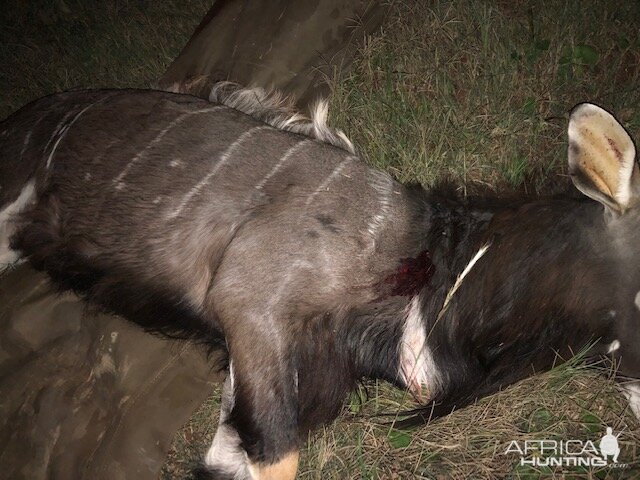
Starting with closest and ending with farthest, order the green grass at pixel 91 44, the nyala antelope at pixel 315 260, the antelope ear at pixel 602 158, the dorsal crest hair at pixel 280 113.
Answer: the antelope ear at pixel 602 158 < the nyala antelope at pixel 315 260 < the dorsal crest hair at pixel 280 113 < the green grass at pixel 91 44

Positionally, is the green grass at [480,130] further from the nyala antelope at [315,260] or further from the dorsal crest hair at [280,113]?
the dorsal crest hair at [280,113]

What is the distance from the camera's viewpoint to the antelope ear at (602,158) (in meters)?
A: 1.82

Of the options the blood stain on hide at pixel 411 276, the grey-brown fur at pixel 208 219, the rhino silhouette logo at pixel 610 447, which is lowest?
the rhino silhouette logo at pixel 610 447

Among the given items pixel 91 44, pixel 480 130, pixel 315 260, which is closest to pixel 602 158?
pixel 315 260

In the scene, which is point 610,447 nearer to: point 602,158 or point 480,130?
point 602,158

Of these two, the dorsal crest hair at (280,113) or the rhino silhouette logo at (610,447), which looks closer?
the rhino silhouette logo at (610,447)

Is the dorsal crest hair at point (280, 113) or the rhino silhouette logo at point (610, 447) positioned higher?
the dorsal crest hair at point (280, 113)

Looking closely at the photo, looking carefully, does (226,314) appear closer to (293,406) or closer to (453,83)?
(293,406)

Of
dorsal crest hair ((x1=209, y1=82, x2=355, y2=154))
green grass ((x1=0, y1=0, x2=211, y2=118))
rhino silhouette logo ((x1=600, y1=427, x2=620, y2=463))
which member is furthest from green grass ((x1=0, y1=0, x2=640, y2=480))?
dorsal crest hair ((x1=209, y1=82, x2=355, y2=154))

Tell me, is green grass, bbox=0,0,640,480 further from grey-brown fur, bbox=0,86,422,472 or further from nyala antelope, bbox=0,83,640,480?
grey-brown fur, bbox=0,86,422,472

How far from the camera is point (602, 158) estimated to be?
187 cm

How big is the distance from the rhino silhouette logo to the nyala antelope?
23 centimetres

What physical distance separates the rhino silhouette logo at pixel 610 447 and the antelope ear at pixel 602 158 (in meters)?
0.94

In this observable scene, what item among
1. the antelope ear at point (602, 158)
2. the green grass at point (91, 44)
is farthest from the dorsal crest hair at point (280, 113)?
the green grass at point (91, 44)
